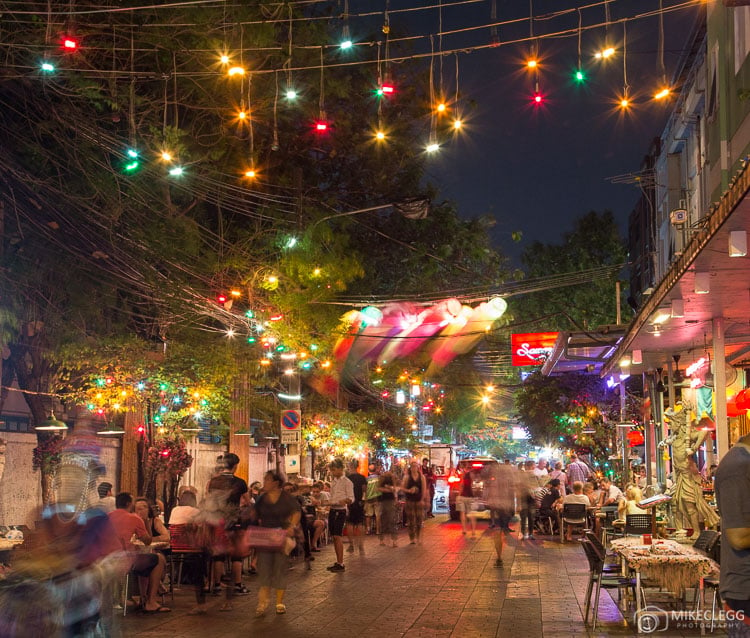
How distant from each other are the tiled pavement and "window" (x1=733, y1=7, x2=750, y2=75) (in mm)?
8690

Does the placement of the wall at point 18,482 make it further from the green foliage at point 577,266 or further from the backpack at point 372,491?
the green foliage at point 577,266

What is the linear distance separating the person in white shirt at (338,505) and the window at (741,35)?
9702mm

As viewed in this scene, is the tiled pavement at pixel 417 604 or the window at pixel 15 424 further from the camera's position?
the window at pixel 15 424

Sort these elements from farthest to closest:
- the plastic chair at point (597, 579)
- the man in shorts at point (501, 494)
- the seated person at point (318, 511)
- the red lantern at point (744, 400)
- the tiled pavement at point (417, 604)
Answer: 1. the seated person at point (318, 511)
2. the man in shorts at point (501, 494)
3. the red lantern at point (744, 400)
4. the tiled pavement at point (417, 604)
5. the plastic chair at point (597, 579)

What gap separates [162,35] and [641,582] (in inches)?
428

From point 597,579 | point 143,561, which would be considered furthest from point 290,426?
point 597,579

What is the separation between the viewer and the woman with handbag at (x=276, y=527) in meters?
11.9

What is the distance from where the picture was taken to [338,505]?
1769cm

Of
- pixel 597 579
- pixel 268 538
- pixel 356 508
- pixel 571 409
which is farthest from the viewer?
pixel 571 409

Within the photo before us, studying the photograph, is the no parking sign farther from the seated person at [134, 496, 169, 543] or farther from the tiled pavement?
the seated person at [134, 496, 169, 543]

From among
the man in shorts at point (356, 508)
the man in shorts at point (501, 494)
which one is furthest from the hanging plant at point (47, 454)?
the man in shorts at point (501, 494)

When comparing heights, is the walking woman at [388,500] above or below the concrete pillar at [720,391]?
below

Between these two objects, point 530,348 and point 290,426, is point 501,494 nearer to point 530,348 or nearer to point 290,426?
point 290,426

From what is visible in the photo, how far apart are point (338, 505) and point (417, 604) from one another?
17.4ft
